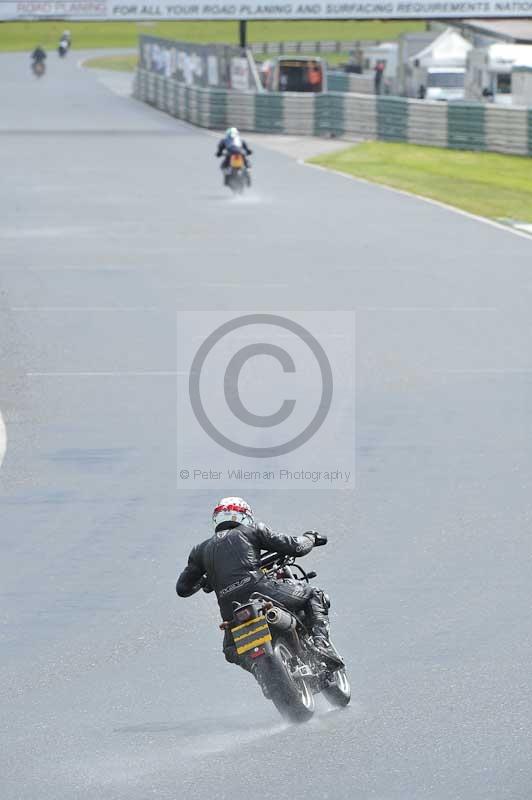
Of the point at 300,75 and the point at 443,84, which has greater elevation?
the point at 300,75

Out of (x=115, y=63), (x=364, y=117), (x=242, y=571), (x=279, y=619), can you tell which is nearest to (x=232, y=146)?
(x=364, y=117)

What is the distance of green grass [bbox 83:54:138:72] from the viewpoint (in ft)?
365

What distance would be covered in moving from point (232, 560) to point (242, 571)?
0.08m

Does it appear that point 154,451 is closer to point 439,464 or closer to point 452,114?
point 439,464

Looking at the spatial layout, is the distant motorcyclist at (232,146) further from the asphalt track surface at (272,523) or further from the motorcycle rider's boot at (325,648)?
the motorcycle rider's boot at (325,648)

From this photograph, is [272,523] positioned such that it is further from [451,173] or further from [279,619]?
[451,173]

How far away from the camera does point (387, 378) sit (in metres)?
18.0

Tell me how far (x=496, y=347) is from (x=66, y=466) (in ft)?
22.9

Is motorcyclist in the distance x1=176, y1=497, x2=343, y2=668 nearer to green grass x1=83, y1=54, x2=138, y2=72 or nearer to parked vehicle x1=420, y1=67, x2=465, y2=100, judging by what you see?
parked vehicle x1=420, y1=67, x2=465, y2=100

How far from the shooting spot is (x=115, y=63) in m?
116

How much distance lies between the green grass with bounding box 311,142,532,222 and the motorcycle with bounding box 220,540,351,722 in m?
25.6

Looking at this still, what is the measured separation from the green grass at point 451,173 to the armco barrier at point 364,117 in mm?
595

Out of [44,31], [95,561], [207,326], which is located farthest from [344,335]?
[44,31]

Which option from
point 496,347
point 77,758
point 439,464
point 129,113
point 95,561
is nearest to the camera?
point 77,758
